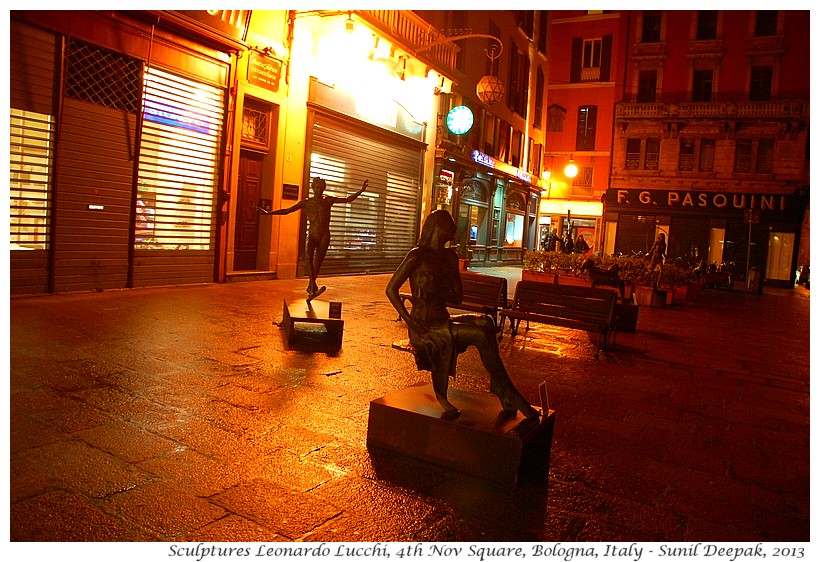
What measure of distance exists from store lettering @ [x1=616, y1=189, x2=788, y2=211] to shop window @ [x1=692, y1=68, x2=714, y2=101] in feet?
17.6

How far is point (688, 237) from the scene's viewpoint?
30.7 m

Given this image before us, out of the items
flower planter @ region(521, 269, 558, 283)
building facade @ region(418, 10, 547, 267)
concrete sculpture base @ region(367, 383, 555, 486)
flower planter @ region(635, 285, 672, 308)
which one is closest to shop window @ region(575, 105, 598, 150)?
building facade @ region(418, 10, 547, 267)

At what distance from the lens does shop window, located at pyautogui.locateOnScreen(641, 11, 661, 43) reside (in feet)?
108

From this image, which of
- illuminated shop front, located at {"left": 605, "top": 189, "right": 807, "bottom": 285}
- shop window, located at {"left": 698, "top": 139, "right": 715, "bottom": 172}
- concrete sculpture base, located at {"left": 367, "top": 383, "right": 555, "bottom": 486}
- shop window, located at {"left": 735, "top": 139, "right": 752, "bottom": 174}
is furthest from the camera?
shop window, located at {"left": 698, "top": 139, "right": 715, "bottom": 172}

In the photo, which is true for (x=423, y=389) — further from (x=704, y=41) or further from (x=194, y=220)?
(x=704, y=41)

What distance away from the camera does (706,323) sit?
12203 mm

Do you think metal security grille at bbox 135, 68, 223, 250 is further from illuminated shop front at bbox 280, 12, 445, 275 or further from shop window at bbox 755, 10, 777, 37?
shop window at bbox 755, 10, 777, 37

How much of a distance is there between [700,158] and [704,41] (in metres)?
6.15

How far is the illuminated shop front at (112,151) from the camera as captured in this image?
9445 millimetres

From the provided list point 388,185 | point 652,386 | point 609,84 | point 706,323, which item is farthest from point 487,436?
point 609,84

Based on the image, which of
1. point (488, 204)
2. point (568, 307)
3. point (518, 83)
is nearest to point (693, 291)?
point (568, 307)

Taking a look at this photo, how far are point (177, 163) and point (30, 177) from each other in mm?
2751

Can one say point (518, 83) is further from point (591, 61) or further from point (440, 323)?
point (440, 323)

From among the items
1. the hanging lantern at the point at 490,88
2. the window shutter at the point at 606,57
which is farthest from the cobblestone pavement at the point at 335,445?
the window shutter at the point at 606,57
